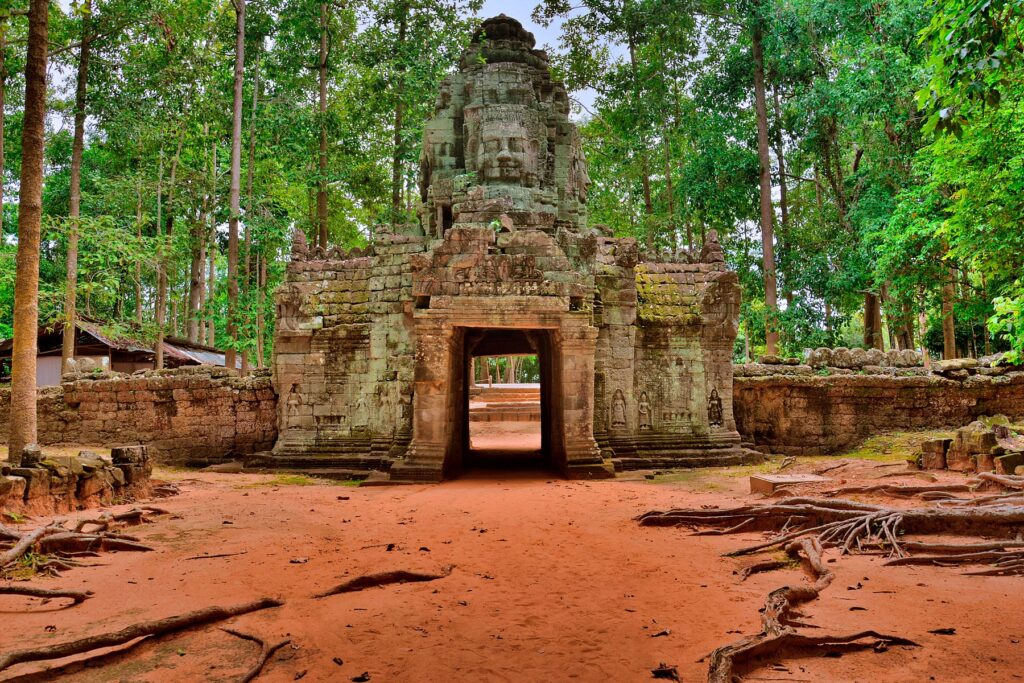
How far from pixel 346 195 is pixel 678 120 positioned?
47.3 feet

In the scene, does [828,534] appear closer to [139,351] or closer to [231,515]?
[231,515]

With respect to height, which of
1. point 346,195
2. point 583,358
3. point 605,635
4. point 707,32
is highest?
point 707,32

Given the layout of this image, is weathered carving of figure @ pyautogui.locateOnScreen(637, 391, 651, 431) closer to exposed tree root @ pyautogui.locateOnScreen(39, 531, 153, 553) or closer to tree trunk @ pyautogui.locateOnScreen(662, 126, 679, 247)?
exposed tree root @ pyautogui.locateOnScreen(39, 531, 153, 553)

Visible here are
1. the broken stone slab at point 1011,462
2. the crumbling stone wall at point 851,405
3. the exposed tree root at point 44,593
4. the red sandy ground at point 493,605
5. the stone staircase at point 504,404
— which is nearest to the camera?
the red sandy ground at point 493,605

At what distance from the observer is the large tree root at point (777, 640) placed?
3463 mm

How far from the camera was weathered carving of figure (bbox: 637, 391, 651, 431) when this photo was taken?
1277 cm

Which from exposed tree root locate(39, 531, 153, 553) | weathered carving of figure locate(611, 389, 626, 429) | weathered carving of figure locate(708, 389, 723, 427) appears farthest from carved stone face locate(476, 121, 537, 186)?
exposed tree root locate(39, 531, 153, 553)

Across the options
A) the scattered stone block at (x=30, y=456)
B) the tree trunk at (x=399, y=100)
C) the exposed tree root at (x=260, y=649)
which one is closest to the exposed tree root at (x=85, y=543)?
the scattered stone block at (x=30, y=456)

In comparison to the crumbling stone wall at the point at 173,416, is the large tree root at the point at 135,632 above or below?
below

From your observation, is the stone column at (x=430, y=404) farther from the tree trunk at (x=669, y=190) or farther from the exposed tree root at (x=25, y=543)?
the tree trunk at (x=669, y=190)

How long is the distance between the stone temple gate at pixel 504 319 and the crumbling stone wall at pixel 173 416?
881mm

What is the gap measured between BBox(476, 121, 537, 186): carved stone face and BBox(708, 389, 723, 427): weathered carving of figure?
6004mm

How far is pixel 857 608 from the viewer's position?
438 cm

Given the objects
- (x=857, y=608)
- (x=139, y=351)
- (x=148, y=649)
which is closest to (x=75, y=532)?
(x=148, y=649)
